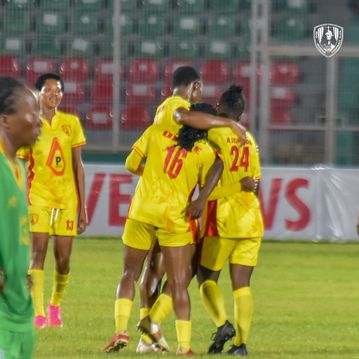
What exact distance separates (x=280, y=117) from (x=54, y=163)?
48.6ft

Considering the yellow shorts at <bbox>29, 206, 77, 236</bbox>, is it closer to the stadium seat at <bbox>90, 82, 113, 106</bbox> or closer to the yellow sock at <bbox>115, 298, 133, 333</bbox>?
the yellow sock at <bbox>115, 298, 133, 333</bbox>

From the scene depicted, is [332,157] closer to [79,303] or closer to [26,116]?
[79,303]

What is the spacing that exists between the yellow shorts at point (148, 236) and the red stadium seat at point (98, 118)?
15.7 m

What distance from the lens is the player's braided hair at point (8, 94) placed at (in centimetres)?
584

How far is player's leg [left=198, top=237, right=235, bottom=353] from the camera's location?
1034cm

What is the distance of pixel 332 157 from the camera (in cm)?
2594

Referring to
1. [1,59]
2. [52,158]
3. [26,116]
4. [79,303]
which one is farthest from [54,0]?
[26,116]

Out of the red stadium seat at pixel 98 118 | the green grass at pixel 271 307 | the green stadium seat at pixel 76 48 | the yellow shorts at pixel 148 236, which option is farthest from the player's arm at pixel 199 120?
the green stadium seat at pixel 76 48

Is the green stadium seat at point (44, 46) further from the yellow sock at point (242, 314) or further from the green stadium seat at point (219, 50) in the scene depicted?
the yellow sock at point (242, 314)

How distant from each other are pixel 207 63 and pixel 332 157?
277 cm

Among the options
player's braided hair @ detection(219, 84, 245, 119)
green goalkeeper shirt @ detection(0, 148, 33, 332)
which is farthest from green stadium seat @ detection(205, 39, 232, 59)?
green goalkeeper shirt @ detection(0, 148, 33, 332)

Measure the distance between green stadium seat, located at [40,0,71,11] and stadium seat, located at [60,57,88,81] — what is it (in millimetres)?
907

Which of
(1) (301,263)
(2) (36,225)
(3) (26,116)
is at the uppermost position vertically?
(3) (26,116)

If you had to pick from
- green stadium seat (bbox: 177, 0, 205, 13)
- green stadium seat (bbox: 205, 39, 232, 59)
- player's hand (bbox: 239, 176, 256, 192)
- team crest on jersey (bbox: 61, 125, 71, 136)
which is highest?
green stadium seat (bbox: 177, 0, 205, 13)
